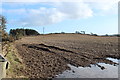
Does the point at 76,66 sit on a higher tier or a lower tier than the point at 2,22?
lower

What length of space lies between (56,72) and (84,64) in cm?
401

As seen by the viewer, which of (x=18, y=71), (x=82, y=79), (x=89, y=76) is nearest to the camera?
Result: (x=18, y=71)

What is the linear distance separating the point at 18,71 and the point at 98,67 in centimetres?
671

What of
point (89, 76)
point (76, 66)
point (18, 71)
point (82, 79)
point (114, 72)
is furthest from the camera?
point (76, 66)

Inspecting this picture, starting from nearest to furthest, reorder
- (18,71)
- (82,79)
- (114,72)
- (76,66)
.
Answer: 1. (18,71)
2. (82,79)
3. (114,72)
4. (76,66)

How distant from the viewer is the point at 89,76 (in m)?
12.2

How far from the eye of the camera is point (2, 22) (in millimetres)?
14672

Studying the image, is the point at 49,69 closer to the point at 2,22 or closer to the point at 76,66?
the point at 76,66

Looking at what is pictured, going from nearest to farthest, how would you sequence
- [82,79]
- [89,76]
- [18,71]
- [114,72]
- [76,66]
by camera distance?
[18,71] → [82,79] → [89,76] → [114,72] → [76,66]

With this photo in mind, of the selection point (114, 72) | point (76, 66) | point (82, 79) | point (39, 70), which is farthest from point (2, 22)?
point (114, 72)

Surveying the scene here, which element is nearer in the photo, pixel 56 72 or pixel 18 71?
pixel 18 71

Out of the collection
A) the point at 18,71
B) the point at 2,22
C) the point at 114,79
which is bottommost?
the point at 114,79

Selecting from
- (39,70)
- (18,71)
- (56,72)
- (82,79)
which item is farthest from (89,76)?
(18,71)

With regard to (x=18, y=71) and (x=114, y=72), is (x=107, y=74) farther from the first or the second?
(x=18, y=71)
